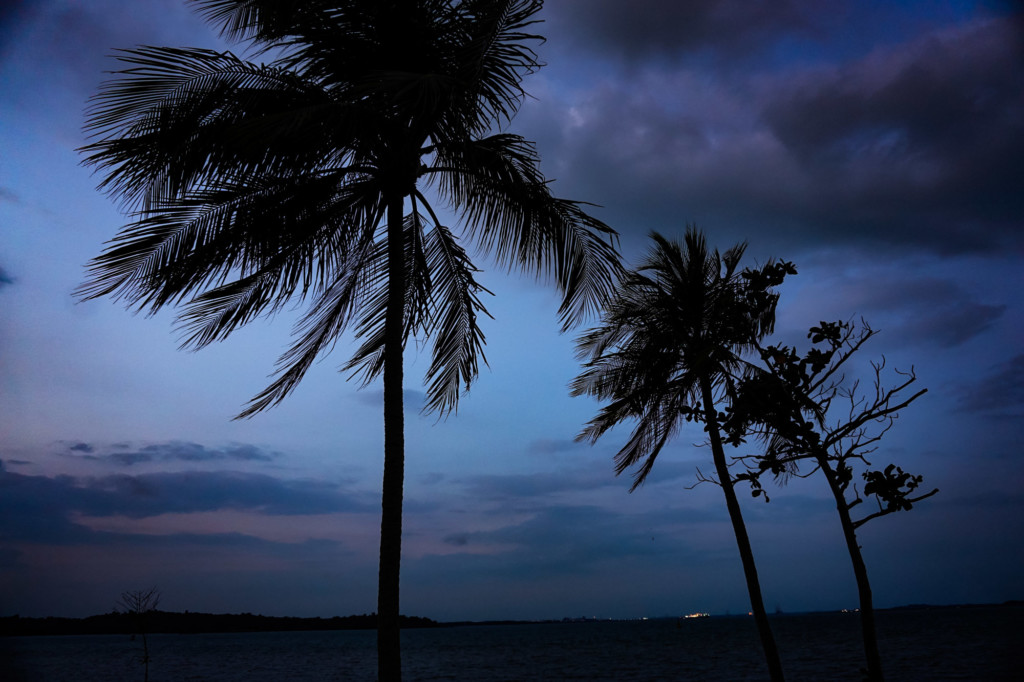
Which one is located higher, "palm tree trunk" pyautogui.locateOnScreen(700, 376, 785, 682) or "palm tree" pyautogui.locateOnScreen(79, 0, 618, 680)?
"palm tree" pyautogui.locateOnScreen(79, 0, 618, 680)

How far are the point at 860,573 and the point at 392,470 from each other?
444 cm

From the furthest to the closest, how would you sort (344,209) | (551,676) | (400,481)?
(551,676) → (344,209) → (400,481)

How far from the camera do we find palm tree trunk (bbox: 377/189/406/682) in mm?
5648

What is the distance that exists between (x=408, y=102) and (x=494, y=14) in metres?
1.40

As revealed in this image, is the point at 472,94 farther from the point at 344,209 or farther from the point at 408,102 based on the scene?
the point at 344,209

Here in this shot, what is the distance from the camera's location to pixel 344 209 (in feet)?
23.5

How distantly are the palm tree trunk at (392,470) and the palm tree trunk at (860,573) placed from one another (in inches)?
159

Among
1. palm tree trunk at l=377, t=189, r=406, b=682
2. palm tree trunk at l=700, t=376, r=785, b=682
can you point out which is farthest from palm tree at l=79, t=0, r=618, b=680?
palm tree trunk at l=700, t=376, r=785, b=682

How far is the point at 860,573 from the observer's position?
588 cm

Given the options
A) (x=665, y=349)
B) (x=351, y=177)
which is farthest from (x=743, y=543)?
(x=351, y=177)

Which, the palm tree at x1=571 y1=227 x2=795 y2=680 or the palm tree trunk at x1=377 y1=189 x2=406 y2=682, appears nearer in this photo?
the palm tree trunk at x1=377 y1=189 x2=406 y2=682

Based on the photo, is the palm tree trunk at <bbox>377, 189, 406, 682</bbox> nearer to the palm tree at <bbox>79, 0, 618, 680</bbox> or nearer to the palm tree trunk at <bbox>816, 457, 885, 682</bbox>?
the palm tree at <bbox>79, 0, 618, 680</bbox>

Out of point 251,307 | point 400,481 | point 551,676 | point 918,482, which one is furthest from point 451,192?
point 551,676

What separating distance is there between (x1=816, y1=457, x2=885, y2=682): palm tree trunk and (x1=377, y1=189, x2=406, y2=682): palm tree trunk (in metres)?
4.04
